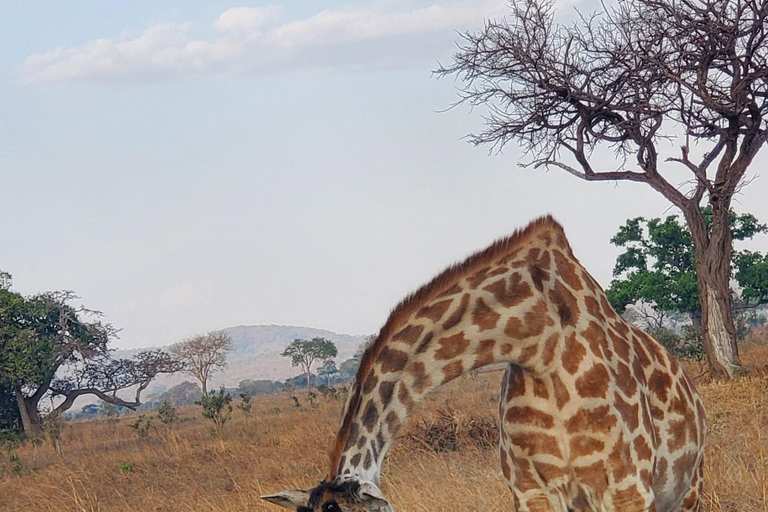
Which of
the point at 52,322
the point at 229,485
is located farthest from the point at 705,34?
the point at 52,322

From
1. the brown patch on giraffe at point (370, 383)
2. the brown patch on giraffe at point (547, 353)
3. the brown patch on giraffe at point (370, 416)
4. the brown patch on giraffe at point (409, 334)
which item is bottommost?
the brown patch on giraffe at point (370, 416)

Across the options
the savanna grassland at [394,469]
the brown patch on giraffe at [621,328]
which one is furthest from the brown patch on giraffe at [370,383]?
the savanna grassland at [394,469]

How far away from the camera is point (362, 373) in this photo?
357 centimetres

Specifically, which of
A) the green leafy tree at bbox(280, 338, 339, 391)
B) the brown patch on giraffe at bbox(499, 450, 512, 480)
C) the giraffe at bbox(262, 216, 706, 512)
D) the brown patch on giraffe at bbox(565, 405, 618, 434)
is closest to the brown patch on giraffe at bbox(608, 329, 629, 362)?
the giraffe at bbox(262, 216, 706, 512)

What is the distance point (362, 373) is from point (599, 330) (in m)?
1.18

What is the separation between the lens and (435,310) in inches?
147

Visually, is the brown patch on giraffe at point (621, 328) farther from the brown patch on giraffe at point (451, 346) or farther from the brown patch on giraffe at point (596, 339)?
the brown patch on giraffe at point (451, 346)

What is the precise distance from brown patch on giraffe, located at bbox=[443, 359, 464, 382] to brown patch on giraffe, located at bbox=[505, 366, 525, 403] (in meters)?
0.44

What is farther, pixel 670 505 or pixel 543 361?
pixel 670 505

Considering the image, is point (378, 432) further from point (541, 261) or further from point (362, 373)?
point (541, 261)

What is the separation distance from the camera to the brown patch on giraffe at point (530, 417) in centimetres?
384

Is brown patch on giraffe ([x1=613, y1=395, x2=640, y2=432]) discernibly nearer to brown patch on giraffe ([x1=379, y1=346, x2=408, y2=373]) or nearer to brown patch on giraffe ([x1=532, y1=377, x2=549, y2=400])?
brown patch on giraffe ([x1=532, y1=377, x2=549, y2=400])

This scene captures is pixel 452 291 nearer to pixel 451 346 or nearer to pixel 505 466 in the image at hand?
pixel 451 346

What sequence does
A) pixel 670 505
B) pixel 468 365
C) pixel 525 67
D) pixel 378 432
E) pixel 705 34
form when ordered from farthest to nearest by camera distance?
pixel 525 67 → pixel 705 34 → pixel 670 505 → pixel 468 365 → pixel 378 432
